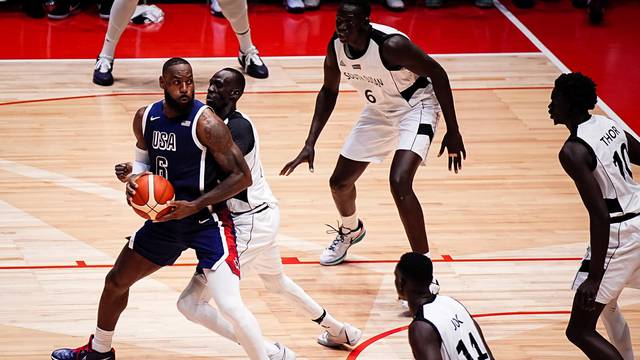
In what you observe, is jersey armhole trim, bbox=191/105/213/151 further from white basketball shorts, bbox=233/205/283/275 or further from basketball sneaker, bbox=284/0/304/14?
basketball sneaker, bbox=284/0/304/14

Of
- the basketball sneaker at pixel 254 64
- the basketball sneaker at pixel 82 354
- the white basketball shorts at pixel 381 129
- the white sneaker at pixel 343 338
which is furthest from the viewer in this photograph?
the basketball sneaker at pixel 254 64

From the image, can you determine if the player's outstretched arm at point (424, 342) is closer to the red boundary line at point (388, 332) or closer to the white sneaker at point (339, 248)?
the red boundary line at point (388, 332)

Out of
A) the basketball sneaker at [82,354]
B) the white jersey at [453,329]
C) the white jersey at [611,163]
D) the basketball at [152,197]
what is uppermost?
the white jersey at [611,163]

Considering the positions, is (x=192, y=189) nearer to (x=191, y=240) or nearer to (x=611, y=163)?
(x=191, y=240)

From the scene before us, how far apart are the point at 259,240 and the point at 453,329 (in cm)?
148

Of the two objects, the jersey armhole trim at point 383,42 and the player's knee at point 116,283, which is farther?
the jersey armhole trim at point 383,42

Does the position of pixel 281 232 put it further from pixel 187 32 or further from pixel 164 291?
pixel 187 32

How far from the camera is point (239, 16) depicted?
10117mm

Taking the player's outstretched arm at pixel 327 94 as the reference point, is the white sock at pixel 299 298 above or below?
below

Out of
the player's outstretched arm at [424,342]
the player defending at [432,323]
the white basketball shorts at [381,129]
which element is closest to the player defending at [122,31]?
the white basketball shorts at [381,129]

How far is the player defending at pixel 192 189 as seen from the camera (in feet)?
16.8

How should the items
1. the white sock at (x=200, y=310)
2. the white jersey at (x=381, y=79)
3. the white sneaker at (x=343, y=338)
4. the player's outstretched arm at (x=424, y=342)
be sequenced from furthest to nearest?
the white jersey at (x=381, y=79) → the white sneaker at (x=343, y=338) → the white sock at (x=200, y=310) → the player's outstretched arm at (x=424, y=342)

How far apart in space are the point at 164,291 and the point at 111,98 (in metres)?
3.62

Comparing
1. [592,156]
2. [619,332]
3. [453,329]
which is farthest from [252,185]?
[619,332]
